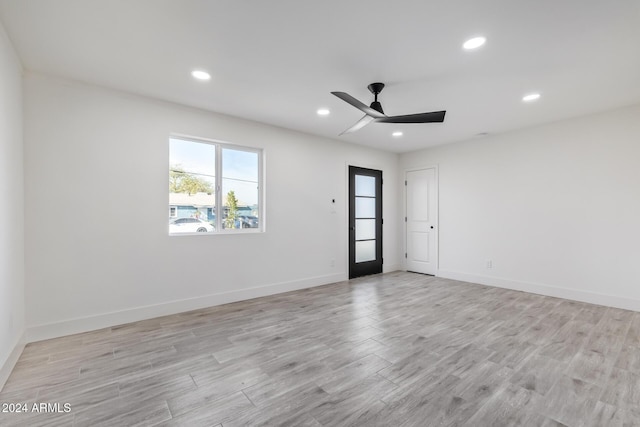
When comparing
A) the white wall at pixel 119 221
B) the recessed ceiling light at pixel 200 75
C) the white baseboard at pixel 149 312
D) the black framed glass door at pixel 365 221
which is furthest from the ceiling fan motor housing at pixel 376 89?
the white baseboard at pixel 149 312

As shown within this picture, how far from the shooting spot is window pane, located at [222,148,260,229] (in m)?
4.20

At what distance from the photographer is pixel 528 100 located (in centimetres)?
357

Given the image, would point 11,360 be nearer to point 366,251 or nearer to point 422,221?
point 366,251

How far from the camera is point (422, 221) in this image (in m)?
6.17

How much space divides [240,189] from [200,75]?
173 cm

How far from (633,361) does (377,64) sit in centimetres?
341

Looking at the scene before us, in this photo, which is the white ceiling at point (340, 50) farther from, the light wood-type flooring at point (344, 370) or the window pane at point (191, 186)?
the light wood-type flooring at point (344, 370)

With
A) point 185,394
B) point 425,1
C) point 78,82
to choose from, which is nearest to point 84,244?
point 78,82

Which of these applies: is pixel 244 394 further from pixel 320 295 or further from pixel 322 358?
pixel 320 295

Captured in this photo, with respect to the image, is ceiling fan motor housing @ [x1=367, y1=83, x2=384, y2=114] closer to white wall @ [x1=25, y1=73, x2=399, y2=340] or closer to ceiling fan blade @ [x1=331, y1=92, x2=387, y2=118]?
ceiling fan blade @ [x1=331, y1=92, x2=387, y2=118]

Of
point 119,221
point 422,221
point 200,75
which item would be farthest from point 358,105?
point 422,221

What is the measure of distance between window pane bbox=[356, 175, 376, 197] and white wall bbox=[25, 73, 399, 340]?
5.68ft

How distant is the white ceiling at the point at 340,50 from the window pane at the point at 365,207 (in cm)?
237

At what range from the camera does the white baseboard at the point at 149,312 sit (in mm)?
2896
